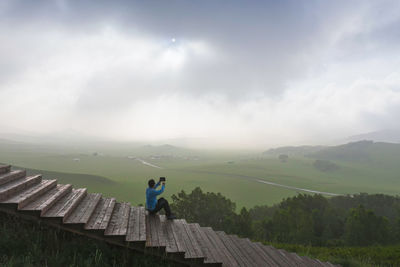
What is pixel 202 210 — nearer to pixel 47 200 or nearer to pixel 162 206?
pixel 162 206

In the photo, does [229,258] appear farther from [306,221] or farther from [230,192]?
[230,192]

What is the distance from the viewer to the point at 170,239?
7.34 metres

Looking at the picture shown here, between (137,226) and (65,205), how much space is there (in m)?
2.46

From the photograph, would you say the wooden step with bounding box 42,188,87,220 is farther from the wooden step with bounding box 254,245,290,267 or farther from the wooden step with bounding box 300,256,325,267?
the wooden step with bounding box 300,256,325,267

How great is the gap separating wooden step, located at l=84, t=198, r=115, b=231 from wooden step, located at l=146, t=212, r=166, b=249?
53.0 inches

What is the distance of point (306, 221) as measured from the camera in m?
32.5

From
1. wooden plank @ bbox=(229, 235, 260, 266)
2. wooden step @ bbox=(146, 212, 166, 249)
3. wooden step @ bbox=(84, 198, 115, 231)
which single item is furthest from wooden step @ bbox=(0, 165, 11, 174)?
wooden plank @ bbox=(229, 235, 260, 266)

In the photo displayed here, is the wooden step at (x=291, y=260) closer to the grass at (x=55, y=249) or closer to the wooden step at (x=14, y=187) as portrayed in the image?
the grass at (x=55, y=249)

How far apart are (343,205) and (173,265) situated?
65056 millimetres

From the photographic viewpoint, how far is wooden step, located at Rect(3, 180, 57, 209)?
6.42m

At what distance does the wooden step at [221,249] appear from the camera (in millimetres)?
7009

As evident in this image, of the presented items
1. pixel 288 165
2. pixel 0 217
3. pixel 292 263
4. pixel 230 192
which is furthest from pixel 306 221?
pixel 288 165

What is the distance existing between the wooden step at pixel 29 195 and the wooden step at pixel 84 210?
1.27 meters

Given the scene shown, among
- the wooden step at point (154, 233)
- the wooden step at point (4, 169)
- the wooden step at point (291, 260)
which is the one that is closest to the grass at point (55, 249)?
the wooden step at point (154, 233)
